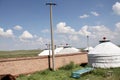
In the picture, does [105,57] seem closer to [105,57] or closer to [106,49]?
[105,57]

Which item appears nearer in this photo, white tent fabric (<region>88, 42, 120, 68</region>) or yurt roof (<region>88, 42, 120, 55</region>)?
white tent fabric (<region>88, 42, 120, 68</region>)

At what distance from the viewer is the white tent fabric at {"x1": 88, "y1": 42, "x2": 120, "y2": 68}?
23297 millimetres

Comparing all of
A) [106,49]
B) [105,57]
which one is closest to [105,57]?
[105,57]

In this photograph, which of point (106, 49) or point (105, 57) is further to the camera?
point (106, 49)

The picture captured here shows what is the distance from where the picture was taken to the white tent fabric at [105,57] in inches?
917

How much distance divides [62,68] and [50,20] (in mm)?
4909

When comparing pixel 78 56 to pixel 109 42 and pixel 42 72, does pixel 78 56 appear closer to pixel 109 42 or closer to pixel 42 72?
pixel 109 42

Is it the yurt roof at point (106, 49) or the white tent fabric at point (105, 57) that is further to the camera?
the yurt roof at point (106, 49)

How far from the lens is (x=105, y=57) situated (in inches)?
923

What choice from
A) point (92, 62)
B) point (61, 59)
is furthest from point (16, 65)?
Answer: point (92, 62)

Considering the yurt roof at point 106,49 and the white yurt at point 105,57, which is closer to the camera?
the white yurt at point 105,57

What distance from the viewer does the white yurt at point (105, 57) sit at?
23300 millimetres

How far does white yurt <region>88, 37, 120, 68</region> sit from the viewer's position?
76.4ft

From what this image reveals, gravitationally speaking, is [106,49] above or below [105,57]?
above
